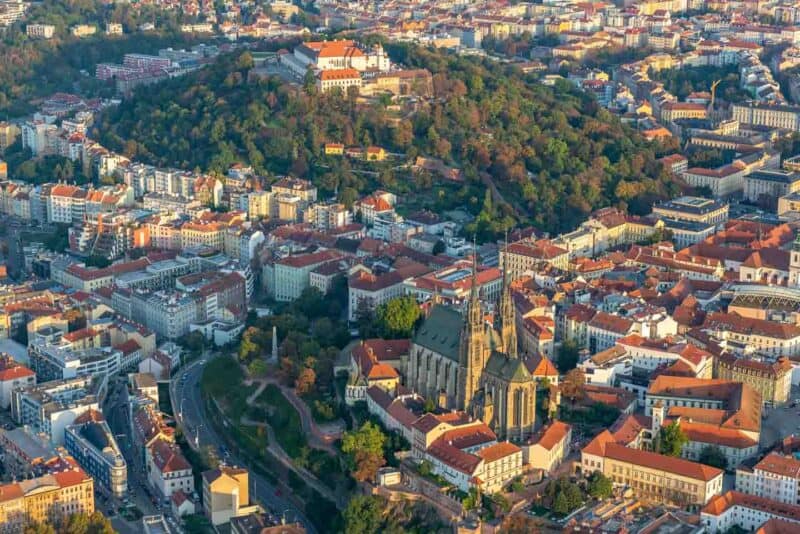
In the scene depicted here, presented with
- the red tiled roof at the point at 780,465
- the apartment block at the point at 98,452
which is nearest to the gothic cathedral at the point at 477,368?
the red tiled roof at the point at 780,465

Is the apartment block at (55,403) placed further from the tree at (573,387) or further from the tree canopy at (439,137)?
the tree canopy at (439,137)

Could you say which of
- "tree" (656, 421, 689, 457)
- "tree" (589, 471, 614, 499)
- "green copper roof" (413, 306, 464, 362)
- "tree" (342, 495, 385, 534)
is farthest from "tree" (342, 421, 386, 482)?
"tree" (656, 421, 689, 457)

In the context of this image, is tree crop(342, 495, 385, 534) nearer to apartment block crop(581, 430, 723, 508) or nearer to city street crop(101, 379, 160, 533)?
apartment block crop(581, 430, 723, 508)

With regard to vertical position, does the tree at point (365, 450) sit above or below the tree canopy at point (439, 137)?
below

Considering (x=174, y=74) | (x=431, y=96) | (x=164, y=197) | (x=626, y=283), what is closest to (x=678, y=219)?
(x=626, y=283)

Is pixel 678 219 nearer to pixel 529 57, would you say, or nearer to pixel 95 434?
pixel 95 434

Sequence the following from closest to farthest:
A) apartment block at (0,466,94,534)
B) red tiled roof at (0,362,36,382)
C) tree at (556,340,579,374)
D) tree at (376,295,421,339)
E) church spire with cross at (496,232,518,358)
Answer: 1. apartment block at (0,466,94,534)
2. church spire with cross at (496,232,518,358)
3. tree at (556,340,579,374)
4. tree at (376,295,421,339)
5. red tiled roof at (0,362,36,382)

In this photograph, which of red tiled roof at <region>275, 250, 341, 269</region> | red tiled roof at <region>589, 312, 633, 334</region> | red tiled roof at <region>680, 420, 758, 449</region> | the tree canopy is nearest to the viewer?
red tiled roof at <region>680, 420, 758, 449</region>
